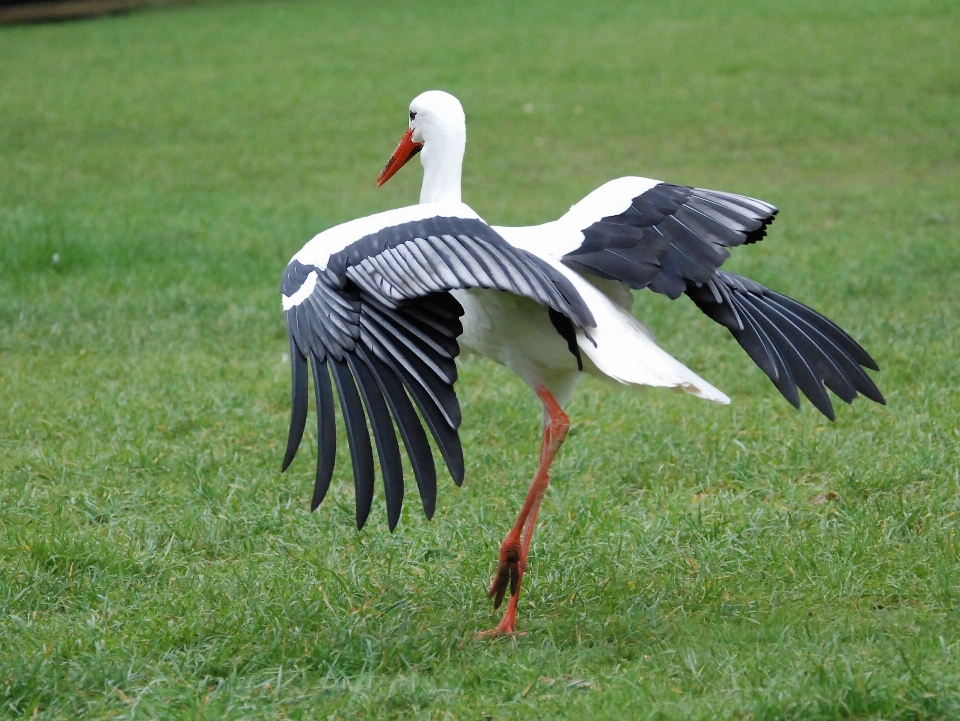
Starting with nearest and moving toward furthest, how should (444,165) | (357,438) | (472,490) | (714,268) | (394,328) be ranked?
(357,438)
(394,328)
(714,268)
(444,165)
(472,490)

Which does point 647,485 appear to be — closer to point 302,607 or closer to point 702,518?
point 702,518

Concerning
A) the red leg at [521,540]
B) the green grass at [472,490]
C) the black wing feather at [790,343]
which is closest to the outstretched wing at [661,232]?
the black wing feather at [790,343]

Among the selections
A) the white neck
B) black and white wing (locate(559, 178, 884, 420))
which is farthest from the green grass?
the white neck

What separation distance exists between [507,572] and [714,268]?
98cm

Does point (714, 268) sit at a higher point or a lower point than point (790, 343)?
higher

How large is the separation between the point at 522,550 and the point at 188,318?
12.2 ft

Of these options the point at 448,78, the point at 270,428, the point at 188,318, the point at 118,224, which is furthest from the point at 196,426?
the point at 448,78

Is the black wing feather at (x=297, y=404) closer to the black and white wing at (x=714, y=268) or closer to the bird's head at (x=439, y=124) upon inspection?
the black and white wing at (x=714, y=268)

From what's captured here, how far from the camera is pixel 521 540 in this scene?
352cm

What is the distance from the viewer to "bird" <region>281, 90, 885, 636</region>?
294 centimetres

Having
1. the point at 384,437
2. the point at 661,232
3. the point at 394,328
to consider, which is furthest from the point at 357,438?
the point at 661,232

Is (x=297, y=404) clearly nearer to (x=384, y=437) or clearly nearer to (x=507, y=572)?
(x=384, y=437)

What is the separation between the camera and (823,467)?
4473mm

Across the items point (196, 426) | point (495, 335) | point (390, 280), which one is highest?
point (390, 280)
